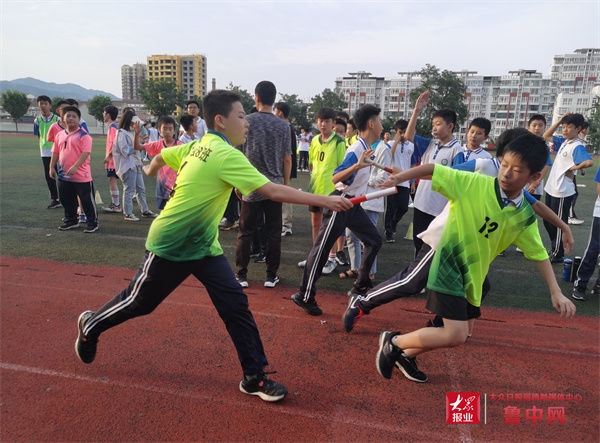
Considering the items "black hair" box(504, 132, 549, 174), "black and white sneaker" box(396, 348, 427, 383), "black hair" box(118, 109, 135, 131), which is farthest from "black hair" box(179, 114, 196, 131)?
"black hair" box(504, 132, 549, 174)

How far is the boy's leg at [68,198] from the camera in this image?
7383mm

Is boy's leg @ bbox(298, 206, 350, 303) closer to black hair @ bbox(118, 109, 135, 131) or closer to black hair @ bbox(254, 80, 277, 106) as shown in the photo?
black hair @ bbox(254, 80, 277, 106)

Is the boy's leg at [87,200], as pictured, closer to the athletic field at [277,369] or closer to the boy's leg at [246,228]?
the athletic field at [277,369]

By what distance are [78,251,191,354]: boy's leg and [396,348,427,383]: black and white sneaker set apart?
184 cm

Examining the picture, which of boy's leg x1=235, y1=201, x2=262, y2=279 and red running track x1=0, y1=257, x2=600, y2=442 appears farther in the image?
boy's leg x1=235, y1=201, x2=262, y2=279

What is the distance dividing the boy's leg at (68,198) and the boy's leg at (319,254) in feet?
17.7

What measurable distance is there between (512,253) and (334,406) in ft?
18.8

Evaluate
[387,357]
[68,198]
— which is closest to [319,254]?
[387,357]

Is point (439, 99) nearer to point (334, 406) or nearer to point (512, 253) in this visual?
point (512, 253)

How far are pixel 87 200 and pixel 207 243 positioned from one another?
5.70 meters

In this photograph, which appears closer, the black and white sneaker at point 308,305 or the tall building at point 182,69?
the black and white sneaker at point 308,305

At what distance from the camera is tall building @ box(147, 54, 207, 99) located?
448 feet

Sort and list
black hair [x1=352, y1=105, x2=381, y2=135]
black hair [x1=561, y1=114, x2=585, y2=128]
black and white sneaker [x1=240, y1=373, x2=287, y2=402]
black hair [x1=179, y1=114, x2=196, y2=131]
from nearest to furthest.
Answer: black and white sneaker [x1=240, y1=373, x2=287, y2=402]
black hair [x1=352, y1=105, x2=381, y2=135]
black hair [x1=561, y1=114, x2=585, y2=128]
black hair [x1=179, y1=114, x2=196, y2=131]

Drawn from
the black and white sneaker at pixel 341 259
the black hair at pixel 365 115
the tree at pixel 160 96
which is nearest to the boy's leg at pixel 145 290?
the black hair at pixel 365 115
